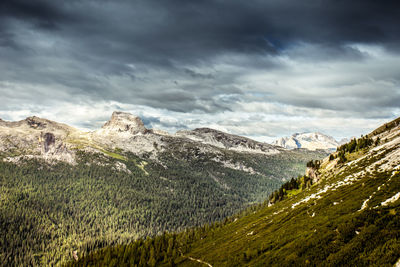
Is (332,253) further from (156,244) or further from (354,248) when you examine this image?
(156,244)

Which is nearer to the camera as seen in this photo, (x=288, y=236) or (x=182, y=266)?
(x=288, y=236)

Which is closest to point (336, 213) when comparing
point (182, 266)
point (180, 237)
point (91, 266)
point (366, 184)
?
point (366, 184)

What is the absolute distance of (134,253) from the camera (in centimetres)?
13962

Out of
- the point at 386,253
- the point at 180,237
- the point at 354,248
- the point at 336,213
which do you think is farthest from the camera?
the point at 180,237

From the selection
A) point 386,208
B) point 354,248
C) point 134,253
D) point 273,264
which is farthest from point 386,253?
point 134,253

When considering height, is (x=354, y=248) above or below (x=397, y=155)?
below

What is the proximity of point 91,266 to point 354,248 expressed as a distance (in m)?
148

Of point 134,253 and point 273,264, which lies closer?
point 273,264

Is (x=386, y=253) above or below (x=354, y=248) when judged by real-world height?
above

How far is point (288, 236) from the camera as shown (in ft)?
176

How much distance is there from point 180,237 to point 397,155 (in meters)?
157

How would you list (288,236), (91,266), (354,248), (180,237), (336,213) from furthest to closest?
(180,237)
(91,266)
(288,236)
(336,213)
(354,248)

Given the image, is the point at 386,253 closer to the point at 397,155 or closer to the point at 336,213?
the point at 336,213

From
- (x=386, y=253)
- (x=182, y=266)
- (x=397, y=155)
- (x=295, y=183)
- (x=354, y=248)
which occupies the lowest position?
(x=182, y=266)
